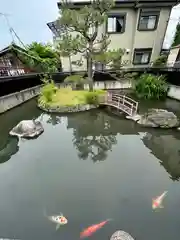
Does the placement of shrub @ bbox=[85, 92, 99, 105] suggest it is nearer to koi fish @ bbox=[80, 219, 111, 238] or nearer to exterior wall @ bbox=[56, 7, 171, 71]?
exterior wall @ bbox=[56, 7, 171, 71]

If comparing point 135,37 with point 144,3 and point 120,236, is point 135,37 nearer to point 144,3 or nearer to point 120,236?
point 144,3

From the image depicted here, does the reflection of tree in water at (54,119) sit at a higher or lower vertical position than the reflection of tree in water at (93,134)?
higher

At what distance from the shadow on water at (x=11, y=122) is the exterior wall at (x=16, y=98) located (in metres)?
0.33

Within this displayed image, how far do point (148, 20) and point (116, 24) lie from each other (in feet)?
8.58

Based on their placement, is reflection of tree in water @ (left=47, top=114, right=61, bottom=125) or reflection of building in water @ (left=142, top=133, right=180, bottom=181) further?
reflection of tree in water @ (left=47, top=114, right=61, bottom=125)

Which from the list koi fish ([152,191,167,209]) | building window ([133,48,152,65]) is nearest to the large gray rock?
koi fish ([152,191,167,209])

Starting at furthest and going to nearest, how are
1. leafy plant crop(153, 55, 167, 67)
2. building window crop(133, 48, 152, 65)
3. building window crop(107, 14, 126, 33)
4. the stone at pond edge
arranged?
building window crop(133, 48, 152, 65), leafy plant crop(153, 55, 167, 67), building window crop(107, 14, 126, 33), the stone at pond edge

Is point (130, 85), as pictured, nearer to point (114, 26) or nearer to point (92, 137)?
point (114, 26)

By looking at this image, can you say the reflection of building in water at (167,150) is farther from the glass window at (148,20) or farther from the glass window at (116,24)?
the glass window at (148,20)

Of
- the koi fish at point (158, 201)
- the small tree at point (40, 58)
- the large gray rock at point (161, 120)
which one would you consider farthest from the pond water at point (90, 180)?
the small tree at point (40, 58)

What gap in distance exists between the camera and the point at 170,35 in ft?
58.2

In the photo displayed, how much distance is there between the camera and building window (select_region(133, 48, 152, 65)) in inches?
621

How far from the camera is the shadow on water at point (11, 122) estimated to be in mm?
7488

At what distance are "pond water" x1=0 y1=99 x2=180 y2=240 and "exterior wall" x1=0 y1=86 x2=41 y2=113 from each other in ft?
6.49
